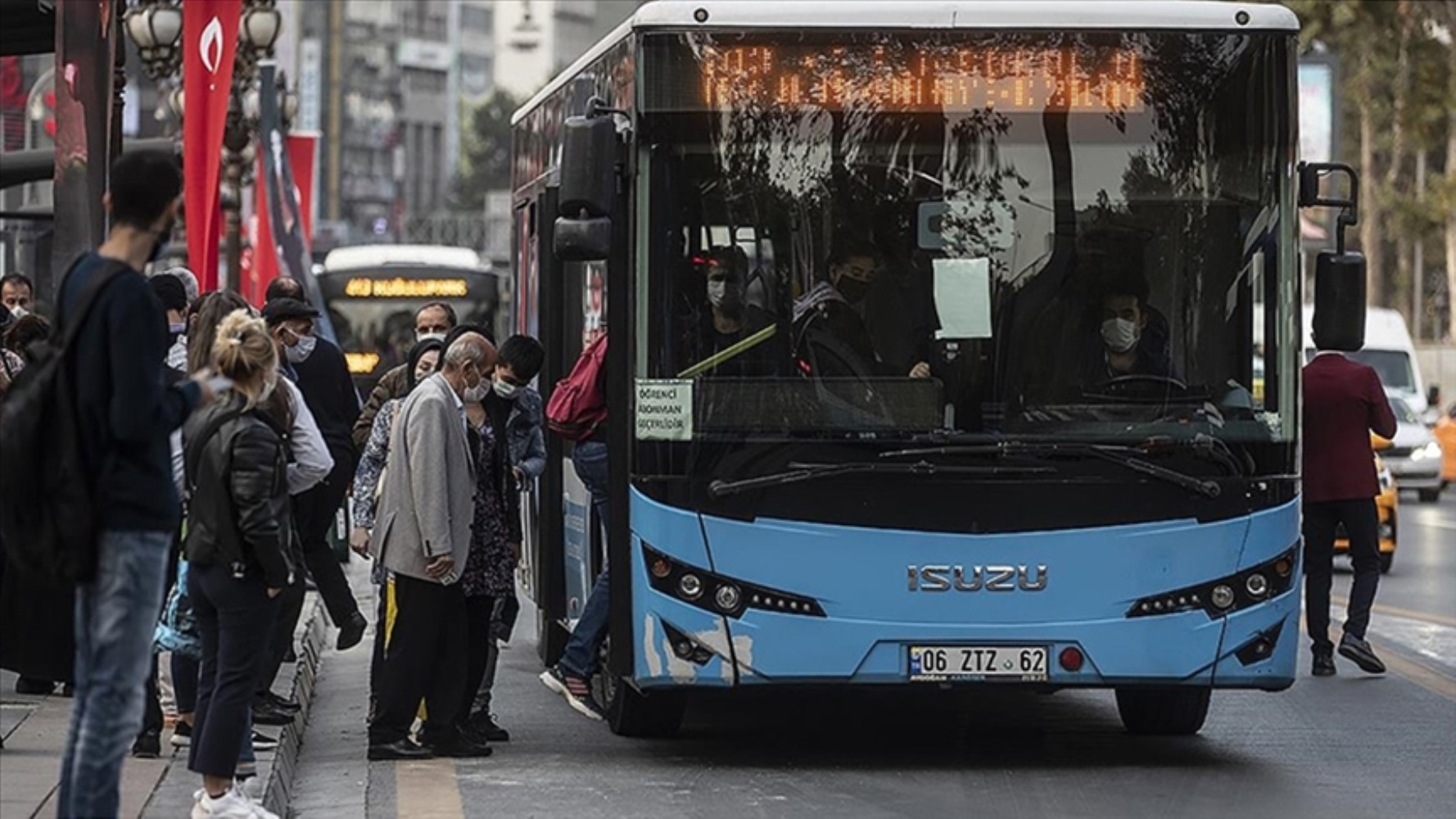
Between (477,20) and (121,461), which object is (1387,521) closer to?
(121,461)

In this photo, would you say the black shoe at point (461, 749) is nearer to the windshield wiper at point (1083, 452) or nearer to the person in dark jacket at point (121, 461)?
the windshield wiper at point (1083, 452)

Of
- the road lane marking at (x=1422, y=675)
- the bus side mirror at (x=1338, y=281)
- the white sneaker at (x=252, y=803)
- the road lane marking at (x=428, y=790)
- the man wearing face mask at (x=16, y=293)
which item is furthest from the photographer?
the man wearing face mask at (x=16, y=293)

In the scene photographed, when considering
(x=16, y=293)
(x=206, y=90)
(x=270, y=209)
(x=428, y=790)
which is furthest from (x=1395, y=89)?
(x=428, y=790)

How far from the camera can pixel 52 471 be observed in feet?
23.5

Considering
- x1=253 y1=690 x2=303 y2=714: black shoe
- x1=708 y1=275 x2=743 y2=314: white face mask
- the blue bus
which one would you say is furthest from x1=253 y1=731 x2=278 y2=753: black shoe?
x1=708 y1=275 x2=743 y2=314: white face mask

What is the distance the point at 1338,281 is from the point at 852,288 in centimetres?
175

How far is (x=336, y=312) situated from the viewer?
4294 centimetres

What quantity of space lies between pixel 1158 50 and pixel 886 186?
3.61ft

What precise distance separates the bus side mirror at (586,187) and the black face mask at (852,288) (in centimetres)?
83

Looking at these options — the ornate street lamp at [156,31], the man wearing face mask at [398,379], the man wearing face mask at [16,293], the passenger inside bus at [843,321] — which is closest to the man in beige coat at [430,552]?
the passenger inside bus at [843,321]

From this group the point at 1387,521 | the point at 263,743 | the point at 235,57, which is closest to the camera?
the point at 263,743

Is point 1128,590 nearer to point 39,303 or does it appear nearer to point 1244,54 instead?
point 1244,54

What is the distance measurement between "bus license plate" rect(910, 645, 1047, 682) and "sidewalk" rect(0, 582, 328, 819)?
2.25m

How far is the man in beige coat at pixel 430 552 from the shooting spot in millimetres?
10930
